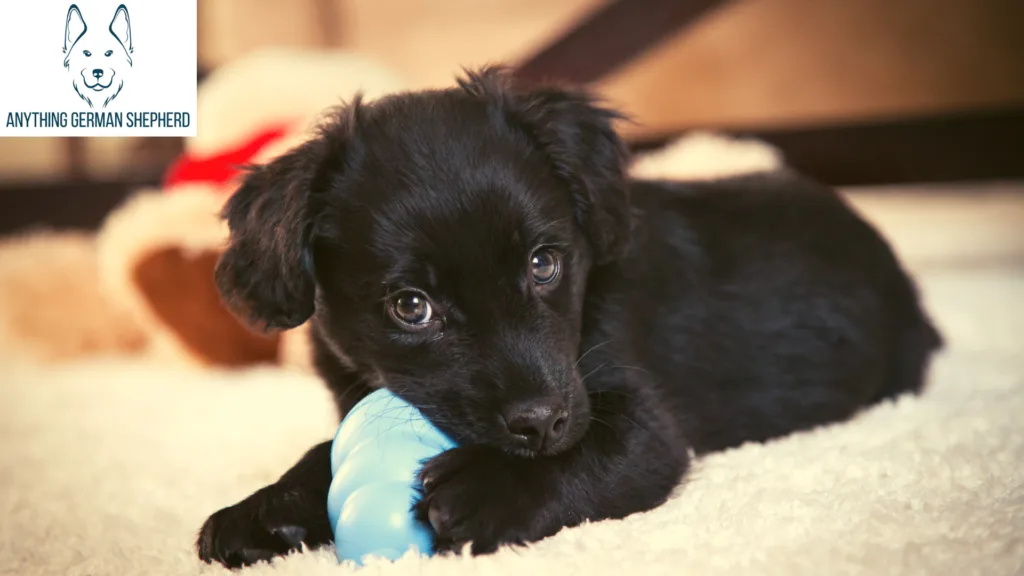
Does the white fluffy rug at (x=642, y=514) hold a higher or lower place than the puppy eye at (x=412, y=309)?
lower

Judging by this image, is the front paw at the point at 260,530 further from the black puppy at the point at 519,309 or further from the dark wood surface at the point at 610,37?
the dark wood surface at the point at 610,37

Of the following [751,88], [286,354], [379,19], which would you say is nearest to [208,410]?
[286,354]

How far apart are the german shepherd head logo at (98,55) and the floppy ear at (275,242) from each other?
36cm

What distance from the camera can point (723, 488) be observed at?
1.60 m

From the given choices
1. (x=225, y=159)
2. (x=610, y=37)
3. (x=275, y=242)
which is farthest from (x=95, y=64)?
(x=610, y=37)

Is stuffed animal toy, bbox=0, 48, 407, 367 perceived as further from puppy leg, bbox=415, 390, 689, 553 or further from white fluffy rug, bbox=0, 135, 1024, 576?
puppy leg, bbox=415, 390, 689, 553

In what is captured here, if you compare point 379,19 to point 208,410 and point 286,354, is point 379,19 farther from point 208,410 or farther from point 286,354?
point 208,410

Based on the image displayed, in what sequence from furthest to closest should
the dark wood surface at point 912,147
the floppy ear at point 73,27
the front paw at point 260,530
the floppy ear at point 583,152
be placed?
1. the dark wood surface at point 912,147
2. the floppy ear at point 583,152
3. the front paw at point 260,530
4. the floppy ear at point 73,27

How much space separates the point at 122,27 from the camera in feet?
4.53

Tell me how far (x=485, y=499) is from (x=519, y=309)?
33 cm

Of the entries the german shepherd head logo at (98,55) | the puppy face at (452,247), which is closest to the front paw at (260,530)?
the puppy face at (452,247)

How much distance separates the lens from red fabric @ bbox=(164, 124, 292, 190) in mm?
3121

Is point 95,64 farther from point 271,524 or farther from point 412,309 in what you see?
point 271,524

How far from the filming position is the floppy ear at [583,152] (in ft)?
5.74
